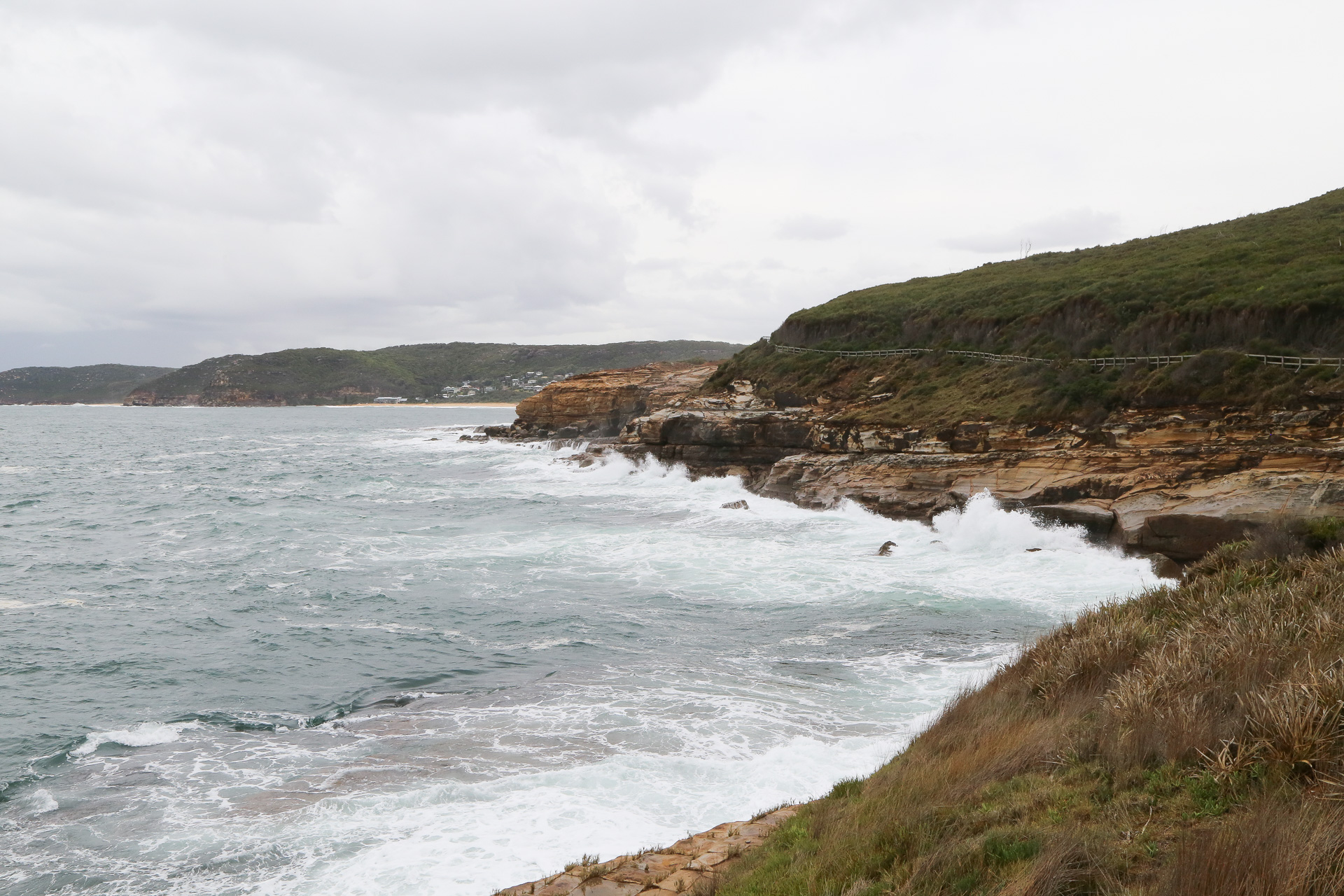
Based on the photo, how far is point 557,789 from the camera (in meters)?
9.95

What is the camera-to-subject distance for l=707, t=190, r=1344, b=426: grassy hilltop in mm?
25891

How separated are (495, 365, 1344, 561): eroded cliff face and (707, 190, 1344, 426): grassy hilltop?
1.04 m

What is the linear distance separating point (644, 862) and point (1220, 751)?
478 cm

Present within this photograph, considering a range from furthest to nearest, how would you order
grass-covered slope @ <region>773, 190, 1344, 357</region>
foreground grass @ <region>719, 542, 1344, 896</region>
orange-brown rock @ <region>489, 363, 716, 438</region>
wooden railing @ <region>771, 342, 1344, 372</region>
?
orange-brown rock @ <region>489, 363, 716, 438</region>
grass-covered slope @ <region>773, 190, 1344, 357</region>
wooden railing @ <region>771, 342, 1344, 372</region>
foreground grass @ <region>719, 542, 1344, 896</region>

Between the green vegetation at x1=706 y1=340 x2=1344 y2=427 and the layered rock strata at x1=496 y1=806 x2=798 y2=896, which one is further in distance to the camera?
the green vegetation at x1=706 y1=340 x2=1344 y2=427

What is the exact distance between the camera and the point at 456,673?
14797mm

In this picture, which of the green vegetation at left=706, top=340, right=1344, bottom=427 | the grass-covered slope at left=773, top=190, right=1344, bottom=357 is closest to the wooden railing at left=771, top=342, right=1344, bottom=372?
the green vegetation at left=706, top=340, right=1344, bottom=427

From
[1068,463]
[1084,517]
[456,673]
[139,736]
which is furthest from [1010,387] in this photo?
[139,736]

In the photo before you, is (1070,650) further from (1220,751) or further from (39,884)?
(39,884)

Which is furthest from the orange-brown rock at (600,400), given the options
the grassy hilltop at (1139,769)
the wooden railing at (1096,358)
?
the grassy hilltop at (1139,769)

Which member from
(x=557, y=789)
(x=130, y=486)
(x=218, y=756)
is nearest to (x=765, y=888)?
(x=557, y=789)

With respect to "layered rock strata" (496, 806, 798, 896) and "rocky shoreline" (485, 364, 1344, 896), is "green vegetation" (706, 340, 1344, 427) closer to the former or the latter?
"rocky shoreline" (485, 364, 1344, 896)

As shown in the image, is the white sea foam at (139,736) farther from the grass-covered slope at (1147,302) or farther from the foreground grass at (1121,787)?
the grass-covered slope at (1147,302)

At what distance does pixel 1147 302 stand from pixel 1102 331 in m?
2.02
